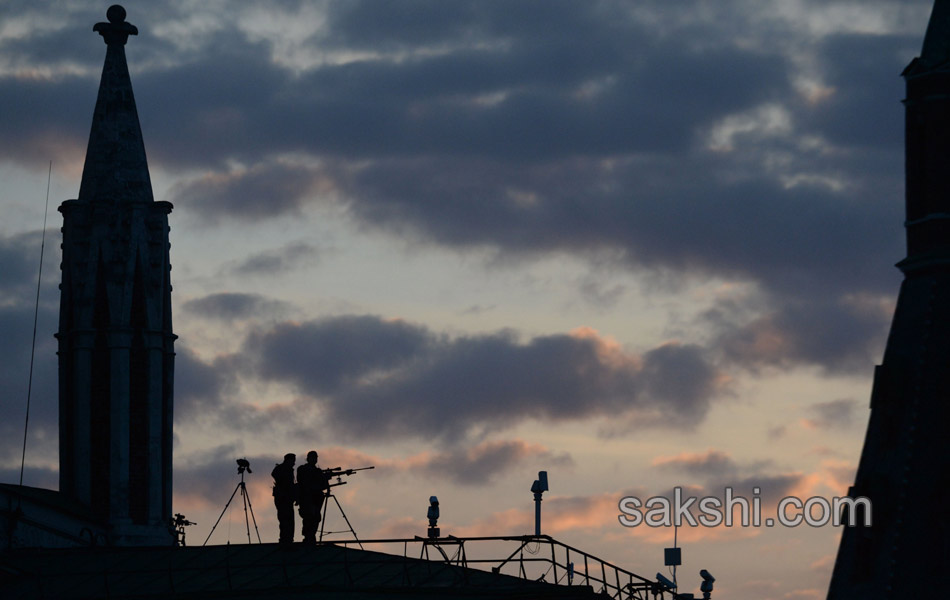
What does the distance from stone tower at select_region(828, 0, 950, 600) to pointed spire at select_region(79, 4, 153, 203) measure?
28.1 m

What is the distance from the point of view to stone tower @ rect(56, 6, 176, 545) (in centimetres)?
7400

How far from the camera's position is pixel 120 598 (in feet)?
173

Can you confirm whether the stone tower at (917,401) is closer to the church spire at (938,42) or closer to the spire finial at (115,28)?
the church spire at (938,42)

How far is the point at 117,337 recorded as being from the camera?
74.5 meters

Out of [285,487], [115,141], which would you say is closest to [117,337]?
[115,141]

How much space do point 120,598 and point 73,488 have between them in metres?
22.3

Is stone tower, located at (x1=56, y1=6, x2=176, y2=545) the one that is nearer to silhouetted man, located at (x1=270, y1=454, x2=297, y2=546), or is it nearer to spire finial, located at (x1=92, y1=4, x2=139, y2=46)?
spire finial, located at (x1=92, y1=4, x2=139, y2=46)

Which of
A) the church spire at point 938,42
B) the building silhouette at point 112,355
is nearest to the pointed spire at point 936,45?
the church spire at point 938,42

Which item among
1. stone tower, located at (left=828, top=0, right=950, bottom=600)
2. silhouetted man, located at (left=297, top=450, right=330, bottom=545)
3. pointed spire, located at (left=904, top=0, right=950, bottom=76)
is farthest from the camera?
pointed spire, located at (left=904, top=0, right=950, bottom=76)

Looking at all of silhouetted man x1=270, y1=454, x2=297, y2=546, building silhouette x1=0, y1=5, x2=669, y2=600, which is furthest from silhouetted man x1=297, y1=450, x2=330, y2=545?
building silhouette x1=0, y1=5, x2=669, y2=600

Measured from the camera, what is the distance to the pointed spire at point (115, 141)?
75.8 m

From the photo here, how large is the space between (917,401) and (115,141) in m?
30.8

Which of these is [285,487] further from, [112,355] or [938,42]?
[938,42]

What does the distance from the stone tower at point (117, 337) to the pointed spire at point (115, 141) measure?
4 cm
